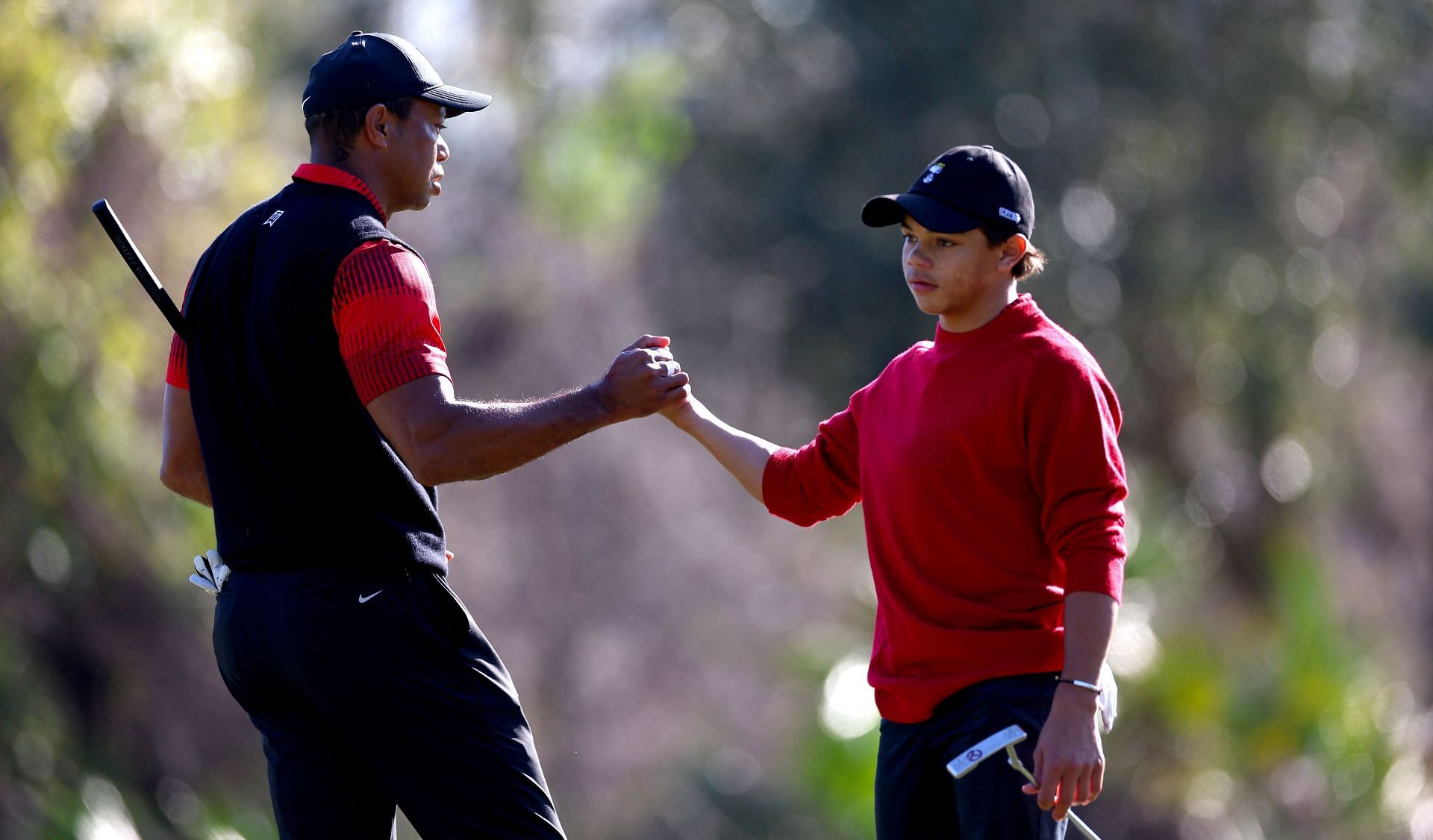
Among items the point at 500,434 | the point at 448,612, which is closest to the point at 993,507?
the point at 500,434

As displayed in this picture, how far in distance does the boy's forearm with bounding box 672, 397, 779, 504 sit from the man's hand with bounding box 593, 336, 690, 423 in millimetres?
382

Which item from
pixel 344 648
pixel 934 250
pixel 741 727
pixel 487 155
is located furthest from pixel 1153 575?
pixel 487 155

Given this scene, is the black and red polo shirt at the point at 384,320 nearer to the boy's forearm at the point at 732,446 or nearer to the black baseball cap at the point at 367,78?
the black baseball cap at the point at 367,78

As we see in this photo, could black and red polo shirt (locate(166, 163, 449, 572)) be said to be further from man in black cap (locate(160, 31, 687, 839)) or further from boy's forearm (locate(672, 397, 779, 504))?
boy's forearm (locate(672, 397, 779, 504))

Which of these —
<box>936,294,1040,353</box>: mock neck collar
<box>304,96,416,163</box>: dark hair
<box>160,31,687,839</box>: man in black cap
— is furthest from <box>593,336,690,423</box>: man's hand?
<box>304,96,416,163</box>: dark hair

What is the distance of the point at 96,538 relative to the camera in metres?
9.70

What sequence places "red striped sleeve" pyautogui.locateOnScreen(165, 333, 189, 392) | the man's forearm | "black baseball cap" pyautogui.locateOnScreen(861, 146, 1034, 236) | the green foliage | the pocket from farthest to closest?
the green foliage < "red striped sleeve" pyautogui.locateOnScreen(165, 333, 189, 392) < "black baseball cap" pyautogui.locateOnScreen(861, 146, 1034, 236) < the pocket < the man's forearm

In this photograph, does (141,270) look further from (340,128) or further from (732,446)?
(732,446)

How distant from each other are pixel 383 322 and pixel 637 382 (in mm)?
592

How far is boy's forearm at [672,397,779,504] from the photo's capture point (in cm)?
401

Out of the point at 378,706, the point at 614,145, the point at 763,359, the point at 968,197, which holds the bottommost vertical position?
the point at 378,706

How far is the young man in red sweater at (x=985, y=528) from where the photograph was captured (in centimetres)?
327

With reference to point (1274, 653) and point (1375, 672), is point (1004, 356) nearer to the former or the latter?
point (1274, 653)

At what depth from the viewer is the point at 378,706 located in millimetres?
3305
